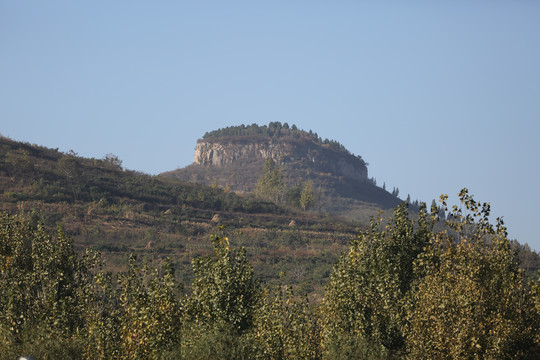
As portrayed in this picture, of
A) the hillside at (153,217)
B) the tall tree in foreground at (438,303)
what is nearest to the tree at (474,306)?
the tall tree in foreground at (438,303)

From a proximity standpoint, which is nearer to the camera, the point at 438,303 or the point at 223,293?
the point at 438,303

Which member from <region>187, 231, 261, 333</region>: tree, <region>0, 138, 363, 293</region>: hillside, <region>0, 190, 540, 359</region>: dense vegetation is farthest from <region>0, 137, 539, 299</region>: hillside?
<region>187, 231, 261, 333</region>: tree

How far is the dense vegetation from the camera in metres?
29.5

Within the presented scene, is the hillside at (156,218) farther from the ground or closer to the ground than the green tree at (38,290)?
farther from the ground

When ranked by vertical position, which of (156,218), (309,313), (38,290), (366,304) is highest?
(156,218)

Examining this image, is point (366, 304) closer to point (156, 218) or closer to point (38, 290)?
point (38, 290)

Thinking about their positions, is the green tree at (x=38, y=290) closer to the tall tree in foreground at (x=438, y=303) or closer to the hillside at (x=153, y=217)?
the tall tree in foreground at (x=438, y=303)

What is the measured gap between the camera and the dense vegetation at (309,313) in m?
29.5

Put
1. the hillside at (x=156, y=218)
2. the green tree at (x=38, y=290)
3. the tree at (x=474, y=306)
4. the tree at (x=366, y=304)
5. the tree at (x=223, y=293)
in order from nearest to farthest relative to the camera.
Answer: the tree at (x=474, y=306), the tree at (x=223, y=293), the tree at (x=366, y=304), the green tree at (x=38, y=290), the hillside at (x=156, y=218)

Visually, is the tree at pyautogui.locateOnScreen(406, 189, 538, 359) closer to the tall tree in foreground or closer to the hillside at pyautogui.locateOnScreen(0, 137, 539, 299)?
the tall tree in foreground

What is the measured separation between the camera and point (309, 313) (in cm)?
3544

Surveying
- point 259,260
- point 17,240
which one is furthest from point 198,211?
point 17,240

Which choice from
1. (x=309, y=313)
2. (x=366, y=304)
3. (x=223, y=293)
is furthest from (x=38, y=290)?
(x=366, y=304)

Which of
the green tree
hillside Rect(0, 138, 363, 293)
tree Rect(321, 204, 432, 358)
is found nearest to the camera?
tree Rect(321, 204, 432, 358)
